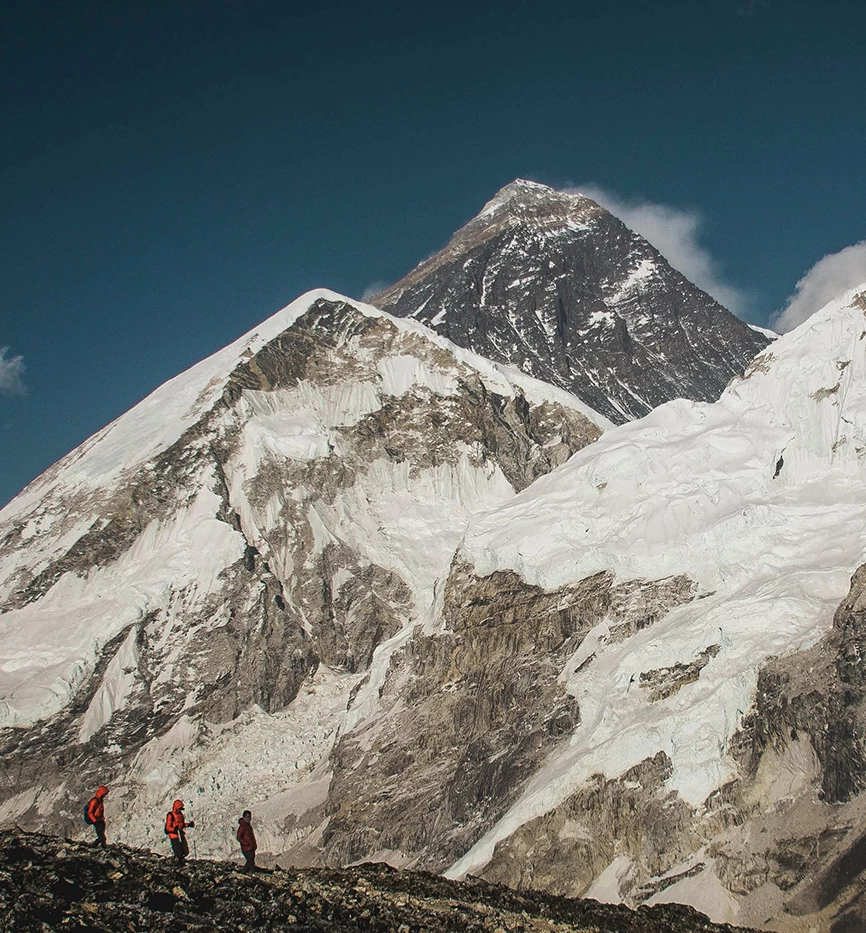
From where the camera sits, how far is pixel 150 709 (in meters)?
100

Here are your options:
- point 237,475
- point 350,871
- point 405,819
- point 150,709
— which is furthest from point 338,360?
point 350,871

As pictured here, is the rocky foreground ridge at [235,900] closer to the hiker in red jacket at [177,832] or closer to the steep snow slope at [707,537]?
the hiker in red jacket at [177,832]

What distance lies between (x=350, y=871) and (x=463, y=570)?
59.8 meters

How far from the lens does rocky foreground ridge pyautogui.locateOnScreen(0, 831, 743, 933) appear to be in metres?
21.1

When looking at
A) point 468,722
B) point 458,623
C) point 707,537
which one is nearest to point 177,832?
point 468,722

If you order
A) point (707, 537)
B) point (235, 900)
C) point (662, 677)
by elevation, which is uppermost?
point (235, 900)

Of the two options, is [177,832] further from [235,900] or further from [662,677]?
[662,677]

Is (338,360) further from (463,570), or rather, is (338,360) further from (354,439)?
(463,570)

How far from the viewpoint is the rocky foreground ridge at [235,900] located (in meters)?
21.1

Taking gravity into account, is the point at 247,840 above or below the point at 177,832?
below

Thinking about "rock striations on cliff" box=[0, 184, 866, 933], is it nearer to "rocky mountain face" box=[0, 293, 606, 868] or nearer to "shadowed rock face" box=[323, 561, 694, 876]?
"shadowed rock face" box=[323, 561, 694, 876]

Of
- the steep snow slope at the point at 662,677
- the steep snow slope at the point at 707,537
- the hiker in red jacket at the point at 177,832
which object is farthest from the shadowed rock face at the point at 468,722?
the hiker in red jacket at the point at 177,832

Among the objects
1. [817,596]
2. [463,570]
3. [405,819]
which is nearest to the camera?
[817,596]

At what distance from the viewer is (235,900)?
23672 mm
